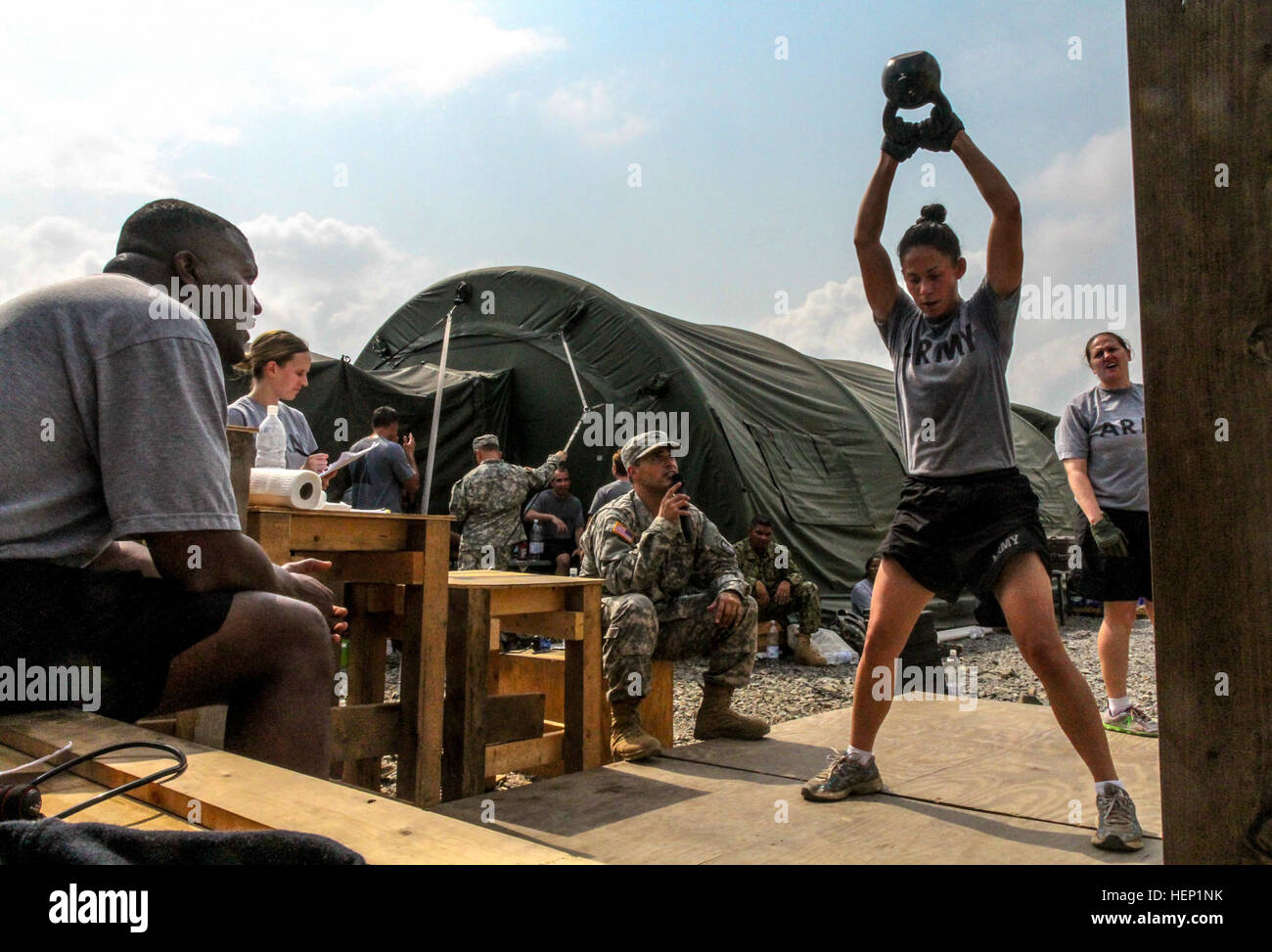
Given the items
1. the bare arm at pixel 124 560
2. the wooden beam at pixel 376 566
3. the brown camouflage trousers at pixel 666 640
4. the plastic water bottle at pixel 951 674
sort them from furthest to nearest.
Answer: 1. the plastic water bottle at pixel 951 674
2. the brown camouflage trousers at pixel 666 640
3. the wooden beam at pixel 376 566
4. the bare arm at pixel 124 560

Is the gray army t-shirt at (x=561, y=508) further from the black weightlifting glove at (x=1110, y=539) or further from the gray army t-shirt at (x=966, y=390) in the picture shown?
the gray army t-shirt at (x=966, y=390)

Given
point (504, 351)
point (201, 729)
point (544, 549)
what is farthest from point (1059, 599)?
point (201, 729)

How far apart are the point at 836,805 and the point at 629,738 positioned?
925 millimetres

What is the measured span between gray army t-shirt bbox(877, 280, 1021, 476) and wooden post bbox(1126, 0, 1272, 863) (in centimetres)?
161

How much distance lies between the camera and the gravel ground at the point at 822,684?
525cm

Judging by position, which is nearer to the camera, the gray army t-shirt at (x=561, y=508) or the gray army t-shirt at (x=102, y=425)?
the gray army t-shirt at (x=102, y=425)

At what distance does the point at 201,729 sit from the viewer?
2197mm

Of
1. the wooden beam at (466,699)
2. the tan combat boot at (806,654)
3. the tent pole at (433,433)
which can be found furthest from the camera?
the tent pole at (433,433)

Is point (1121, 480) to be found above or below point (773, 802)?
above

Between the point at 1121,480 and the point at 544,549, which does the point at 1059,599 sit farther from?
the point at 1121,480

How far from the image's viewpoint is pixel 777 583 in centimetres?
757

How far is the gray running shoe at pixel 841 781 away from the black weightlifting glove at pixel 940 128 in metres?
1.82

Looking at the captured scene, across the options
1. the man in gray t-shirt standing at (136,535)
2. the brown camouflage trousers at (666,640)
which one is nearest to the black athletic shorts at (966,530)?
the brown camouflage trousers at (666,640)

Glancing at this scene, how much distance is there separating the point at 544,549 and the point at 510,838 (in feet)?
23.6
